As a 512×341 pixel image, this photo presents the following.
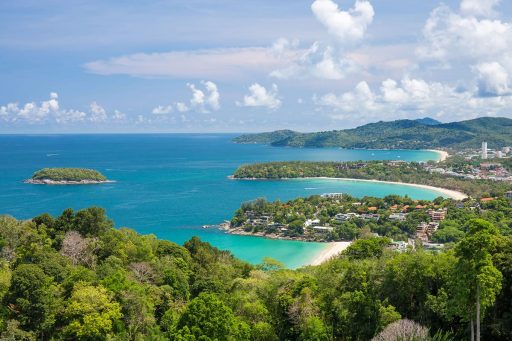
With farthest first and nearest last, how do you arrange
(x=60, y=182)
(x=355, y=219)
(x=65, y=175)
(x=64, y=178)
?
(x=65, y=175)
(x=64, y=178)
(x=60, y=182)
(x=355, y=219)

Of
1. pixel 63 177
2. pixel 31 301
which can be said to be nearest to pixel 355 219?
pixel 31 301

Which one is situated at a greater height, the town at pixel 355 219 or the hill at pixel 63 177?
the hill at pixel 63 177

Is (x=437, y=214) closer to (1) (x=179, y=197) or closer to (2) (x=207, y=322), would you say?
(1) (x=179, y=197)

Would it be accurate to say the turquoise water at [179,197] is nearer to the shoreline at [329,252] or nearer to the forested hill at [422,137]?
the shoreline at [329,252]

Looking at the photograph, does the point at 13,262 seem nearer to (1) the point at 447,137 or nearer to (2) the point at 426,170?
(2) the point at 426,170

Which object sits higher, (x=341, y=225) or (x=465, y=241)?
(x=465, y=241)

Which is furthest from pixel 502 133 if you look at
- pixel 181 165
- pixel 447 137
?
pixel 181 165

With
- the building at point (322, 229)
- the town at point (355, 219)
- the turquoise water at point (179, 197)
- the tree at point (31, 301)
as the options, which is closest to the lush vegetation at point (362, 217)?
the town at point (355, 219)

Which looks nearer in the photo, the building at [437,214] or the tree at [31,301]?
the tree at [31,301]
